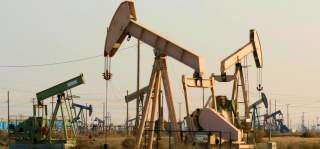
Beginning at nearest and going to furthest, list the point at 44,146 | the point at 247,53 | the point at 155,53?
the point at 155,53, the point at 247,53, the point at 44,146

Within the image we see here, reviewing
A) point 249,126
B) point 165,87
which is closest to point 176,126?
point 165,87

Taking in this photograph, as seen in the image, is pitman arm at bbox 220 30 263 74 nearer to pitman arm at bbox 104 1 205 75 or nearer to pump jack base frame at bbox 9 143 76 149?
pitman arm at bbox 104 1 205 75

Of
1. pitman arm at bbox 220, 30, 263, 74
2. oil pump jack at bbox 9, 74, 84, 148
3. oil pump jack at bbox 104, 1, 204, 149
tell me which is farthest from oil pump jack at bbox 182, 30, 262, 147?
oil pump jack at bbox 9, 74, 84, 148

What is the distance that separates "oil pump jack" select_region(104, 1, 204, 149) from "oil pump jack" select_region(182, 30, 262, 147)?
0.66m

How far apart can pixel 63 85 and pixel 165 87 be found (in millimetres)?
17109

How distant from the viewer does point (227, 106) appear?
91.5 feet

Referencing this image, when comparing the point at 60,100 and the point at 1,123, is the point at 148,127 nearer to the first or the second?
the point at 60,100

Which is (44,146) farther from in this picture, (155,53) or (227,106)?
(155,53)

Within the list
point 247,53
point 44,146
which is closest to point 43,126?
point 44,146

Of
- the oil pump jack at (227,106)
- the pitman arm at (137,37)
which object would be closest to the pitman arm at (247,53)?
the oil pump jack at (227,106)

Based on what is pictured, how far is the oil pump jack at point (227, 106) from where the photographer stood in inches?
915

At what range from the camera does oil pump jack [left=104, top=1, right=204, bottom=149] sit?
2162 cm

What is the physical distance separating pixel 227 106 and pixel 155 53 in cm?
664

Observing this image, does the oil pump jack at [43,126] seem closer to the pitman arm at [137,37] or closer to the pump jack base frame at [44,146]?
the pump jack base frame at [44,146]
